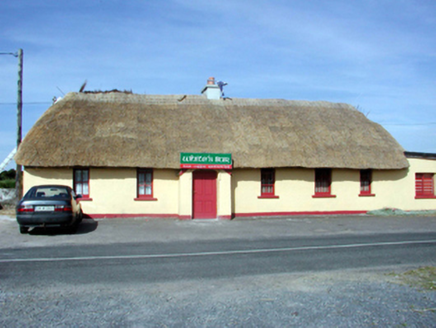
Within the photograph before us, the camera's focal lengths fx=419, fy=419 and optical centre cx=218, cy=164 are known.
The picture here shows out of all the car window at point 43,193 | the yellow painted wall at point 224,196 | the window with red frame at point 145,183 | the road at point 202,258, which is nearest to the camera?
the road at point 202,258

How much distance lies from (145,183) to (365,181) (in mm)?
10929

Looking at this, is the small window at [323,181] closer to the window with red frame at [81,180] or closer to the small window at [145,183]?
the small window at [145,183]

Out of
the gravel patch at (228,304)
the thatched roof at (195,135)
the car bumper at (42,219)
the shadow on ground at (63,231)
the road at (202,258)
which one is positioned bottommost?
the shadow on ground at (63,231)

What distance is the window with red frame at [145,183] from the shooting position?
61.6 feet

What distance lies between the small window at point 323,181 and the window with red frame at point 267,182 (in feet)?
7.42

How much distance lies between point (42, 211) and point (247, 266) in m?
7.44

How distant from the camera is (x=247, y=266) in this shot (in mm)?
9086

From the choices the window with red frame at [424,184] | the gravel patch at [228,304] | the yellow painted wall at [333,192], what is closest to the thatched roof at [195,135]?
the yellow painted wall at [333,192]

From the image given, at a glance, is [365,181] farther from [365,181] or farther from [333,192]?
[333,192]

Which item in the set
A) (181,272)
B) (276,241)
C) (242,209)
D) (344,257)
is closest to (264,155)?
(242,209)

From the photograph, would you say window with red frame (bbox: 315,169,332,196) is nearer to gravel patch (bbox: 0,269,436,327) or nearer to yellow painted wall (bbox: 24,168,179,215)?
yellow painted wall (bbox: 24,168,179,215)

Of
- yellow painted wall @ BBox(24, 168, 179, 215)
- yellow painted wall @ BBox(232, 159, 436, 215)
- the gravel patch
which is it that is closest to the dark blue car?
yellow painted wall @ BBox(24, 168, 179, 215)

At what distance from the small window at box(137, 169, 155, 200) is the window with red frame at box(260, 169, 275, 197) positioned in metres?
5.15

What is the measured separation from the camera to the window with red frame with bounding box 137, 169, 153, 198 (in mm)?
18766
